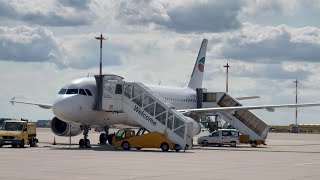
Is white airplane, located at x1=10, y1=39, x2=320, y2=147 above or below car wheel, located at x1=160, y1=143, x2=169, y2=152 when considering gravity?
above

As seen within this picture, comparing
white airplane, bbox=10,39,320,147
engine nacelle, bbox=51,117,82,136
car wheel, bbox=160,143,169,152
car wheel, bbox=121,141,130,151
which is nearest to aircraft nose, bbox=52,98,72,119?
white airplane, bbox=10,39,320,147

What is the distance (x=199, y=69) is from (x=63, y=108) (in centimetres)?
2618

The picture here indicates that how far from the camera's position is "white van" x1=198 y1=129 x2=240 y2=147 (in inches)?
2100

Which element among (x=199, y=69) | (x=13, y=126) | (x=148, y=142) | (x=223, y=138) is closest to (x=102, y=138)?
(x=13, y=126)

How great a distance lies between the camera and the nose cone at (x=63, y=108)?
42375mm

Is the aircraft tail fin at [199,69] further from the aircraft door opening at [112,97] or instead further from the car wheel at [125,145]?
the car wheel at [125,145]

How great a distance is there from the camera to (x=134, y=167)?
2648 cm

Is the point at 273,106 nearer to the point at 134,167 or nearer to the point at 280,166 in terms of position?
the point at 280,166

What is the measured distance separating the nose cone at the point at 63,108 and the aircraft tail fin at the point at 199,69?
23759 mm

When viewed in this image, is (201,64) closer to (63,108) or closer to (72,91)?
(72,91)

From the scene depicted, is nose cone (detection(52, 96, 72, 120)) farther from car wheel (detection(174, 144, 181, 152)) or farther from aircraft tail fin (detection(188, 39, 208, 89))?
aircraft tail fin (detection(188, 39, 208, 89))

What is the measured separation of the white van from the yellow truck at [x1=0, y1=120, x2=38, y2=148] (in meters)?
14.7

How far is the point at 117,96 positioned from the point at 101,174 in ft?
70.2

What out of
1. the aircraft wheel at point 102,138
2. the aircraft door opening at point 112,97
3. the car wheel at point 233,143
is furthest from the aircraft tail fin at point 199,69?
the aircraft door opening at point 112,97
